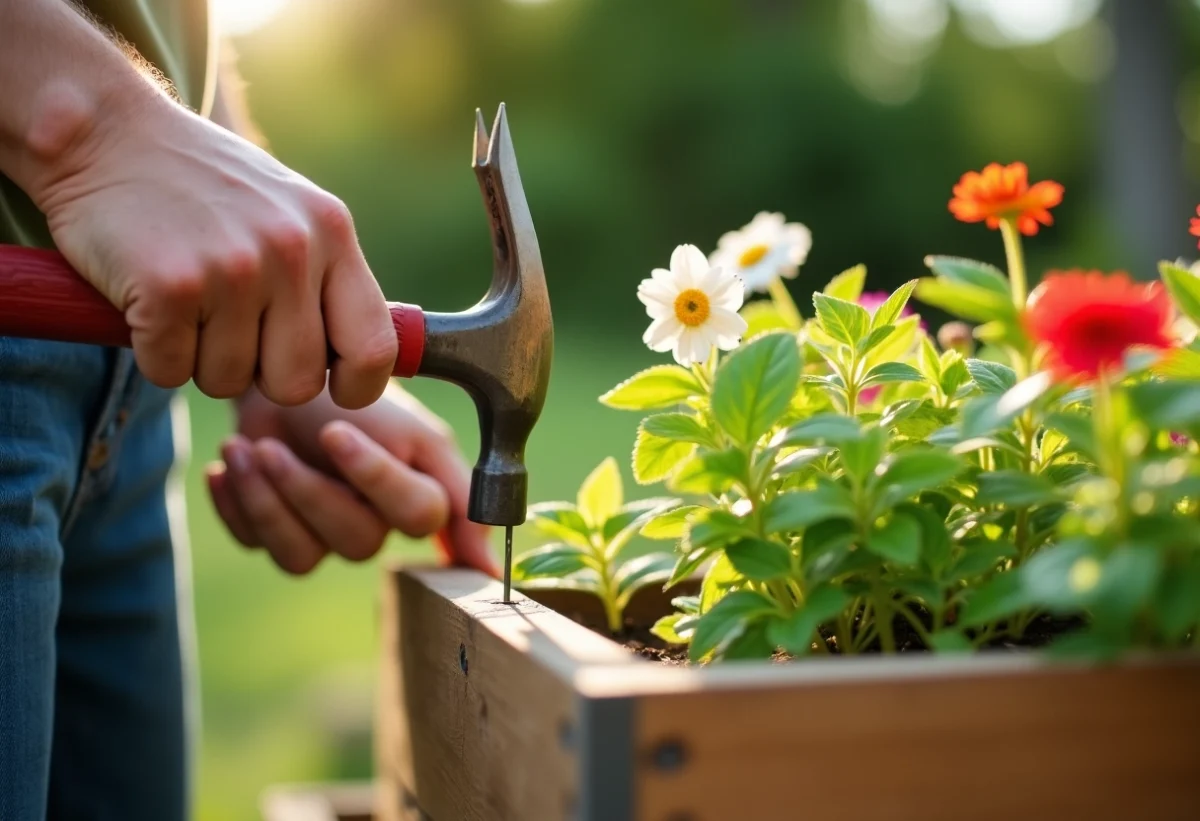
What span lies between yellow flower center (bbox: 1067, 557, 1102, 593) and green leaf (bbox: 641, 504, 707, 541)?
12.9 inches

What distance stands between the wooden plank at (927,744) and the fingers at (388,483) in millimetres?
718

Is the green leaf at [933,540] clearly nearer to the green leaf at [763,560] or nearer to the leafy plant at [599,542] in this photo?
the green leaf at [763,560]

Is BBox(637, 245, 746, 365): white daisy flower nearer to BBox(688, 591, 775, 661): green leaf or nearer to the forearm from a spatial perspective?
BBox(688, 591, 775, 661): green leaf

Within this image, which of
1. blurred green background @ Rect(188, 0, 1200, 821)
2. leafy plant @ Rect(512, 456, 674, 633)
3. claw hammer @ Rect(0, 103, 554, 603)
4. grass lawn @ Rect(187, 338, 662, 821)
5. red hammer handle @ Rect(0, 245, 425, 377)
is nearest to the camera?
red hammer handle @ Rect(0, 245, 425, 377)

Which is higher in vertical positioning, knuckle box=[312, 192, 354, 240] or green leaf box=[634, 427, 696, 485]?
knuckle box=[312, 192, 354, 240]

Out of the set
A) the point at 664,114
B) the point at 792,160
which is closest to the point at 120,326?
the point at 792,160

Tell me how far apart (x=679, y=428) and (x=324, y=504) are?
0.56 m

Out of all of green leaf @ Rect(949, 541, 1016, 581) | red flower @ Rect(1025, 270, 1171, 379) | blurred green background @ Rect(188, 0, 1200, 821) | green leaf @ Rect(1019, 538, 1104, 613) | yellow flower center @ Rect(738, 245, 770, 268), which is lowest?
green leaf @ Rect(949, 541, 1016, 581)

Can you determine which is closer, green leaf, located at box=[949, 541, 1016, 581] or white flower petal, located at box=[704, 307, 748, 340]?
green leaf, located at box=[949, 541, 1016, 581]

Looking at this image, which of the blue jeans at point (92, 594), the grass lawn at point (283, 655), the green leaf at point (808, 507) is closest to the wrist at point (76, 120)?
the blue jeans at point (92, 594)

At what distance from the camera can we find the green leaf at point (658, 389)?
1.01 metres

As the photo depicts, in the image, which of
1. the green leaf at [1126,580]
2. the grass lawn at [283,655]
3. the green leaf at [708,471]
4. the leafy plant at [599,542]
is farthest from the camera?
the grass lawn at [283,655]

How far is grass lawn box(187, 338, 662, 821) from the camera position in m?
3.09

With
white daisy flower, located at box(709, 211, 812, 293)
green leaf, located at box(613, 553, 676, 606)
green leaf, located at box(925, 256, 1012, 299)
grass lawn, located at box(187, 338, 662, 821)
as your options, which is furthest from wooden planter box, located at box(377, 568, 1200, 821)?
grass lawn, located at box(187, 338, 662, 821)
